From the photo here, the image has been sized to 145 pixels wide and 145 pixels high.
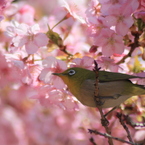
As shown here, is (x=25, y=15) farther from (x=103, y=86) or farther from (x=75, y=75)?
(x=103, y=86)

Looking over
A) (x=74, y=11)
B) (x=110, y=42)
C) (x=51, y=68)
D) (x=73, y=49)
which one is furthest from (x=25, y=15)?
(x=110, y=42)

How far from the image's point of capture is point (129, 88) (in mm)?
1298

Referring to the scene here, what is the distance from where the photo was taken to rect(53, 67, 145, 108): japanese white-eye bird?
1280 mm

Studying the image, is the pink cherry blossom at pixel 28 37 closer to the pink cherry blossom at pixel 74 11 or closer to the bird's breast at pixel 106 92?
the pink cherry blossom at pixel 74 11

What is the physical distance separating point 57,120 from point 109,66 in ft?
4.63

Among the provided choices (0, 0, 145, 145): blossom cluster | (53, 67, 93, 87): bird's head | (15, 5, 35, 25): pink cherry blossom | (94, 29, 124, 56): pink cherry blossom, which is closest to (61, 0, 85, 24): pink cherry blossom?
(0, 0, 145, 145): blossom cluster

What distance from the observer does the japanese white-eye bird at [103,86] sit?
1280 millimetres

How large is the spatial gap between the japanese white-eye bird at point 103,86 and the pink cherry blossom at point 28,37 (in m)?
0.18

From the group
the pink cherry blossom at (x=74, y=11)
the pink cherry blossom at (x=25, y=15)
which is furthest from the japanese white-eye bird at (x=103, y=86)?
the pink cherry blossom at (x=25, y=15)

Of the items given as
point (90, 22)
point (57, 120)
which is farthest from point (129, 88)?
point (57, 120)

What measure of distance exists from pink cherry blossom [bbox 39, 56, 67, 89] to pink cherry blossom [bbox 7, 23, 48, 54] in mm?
76

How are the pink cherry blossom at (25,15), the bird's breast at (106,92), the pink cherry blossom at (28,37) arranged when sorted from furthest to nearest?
the pink cherry blossom at (25,15) → the pink cherry blossom at (28,37) → the bird's breast at (106,92)

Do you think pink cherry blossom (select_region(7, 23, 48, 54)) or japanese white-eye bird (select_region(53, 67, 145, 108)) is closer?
japanese white-eye bird (select_region(53, 67, 145, 108))

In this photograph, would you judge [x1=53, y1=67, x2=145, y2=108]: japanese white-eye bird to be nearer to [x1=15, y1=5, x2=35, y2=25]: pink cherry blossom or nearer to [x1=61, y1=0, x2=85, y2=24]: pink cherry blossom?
[x1=61, y1=0, x2=85, y2=24]: pink cherry blossom
